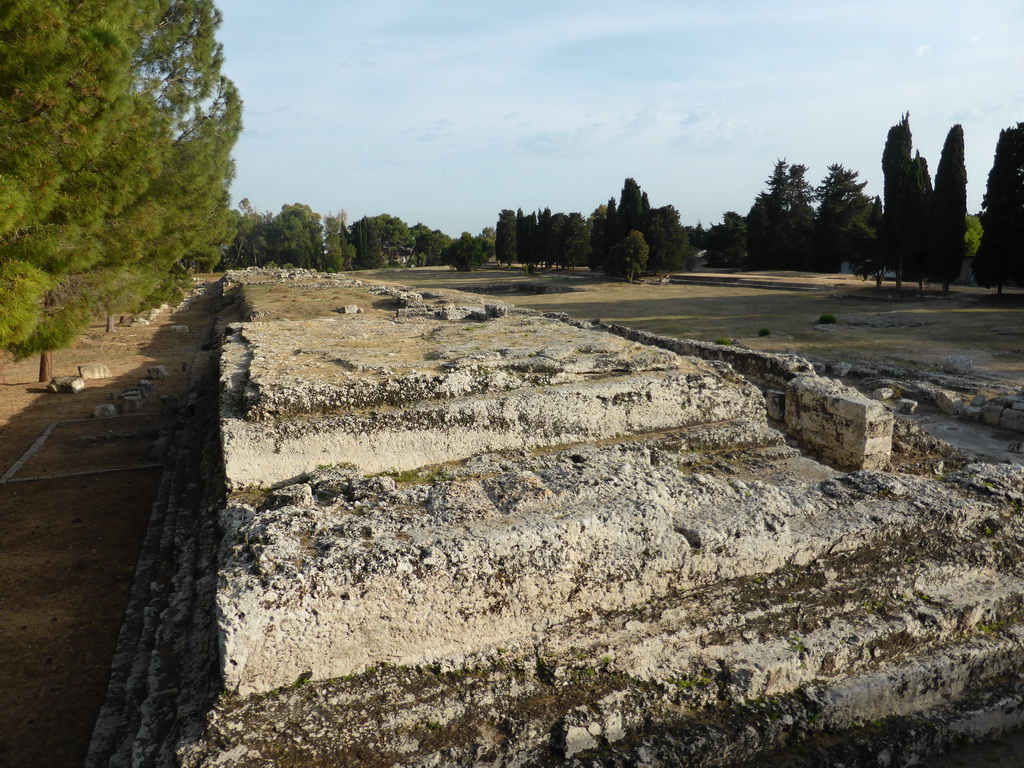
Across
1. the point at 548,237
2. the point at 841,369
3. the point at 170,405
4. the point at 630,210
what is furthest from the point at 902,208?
the point at 170,405

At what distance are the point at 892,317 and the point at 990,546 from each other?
62.3ft

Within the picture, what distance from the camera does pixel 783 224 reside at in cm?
3875

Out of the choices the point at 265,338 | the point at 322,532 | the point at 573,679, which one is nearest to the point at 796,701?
the point at 573,679

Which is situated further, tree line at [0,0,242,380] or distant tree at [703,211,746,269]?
distant tree at [703,211,746,269]

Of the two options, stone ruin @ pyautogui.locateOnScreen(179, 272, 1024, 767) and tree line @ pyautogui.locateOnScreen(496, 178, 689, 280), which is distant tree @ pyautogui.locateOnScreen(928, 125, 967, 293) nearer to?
tree line @ pyautogui.locateOnScreen(496, 178, 689, 280)

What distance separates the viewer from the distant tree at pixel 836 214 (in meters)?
35.6

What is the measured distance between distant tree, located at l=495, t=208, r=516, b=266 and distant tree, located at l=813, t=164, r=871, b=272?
23795mm

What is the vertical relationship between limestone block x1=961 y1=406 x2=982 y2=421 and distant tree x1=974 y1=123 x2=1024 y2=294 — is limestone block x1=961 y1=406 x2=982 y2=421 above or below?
below

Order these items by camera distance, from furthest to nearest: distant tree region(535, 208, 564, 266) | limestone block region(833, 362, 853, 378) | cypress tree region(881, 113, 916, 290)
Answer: distant tree region(535, 208, 564, 266), cypress tree region(881, 113, 916, 290), limestone block region(833, 362, 853, 378)

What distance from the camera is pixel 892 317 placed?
2009 centimetres

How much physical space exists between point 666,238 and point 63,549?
112 ft

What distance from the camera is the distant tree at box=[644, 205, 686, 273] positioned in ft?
118

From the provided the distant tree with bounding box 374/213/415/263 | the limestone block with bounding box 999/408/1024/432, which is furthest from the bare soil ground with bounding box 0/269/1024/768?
the distant tree with bounding box 374/213/415/263

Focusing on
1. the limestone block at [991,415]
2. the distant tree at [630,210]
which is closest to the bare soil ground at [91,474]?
the limestone block at [991,415]
